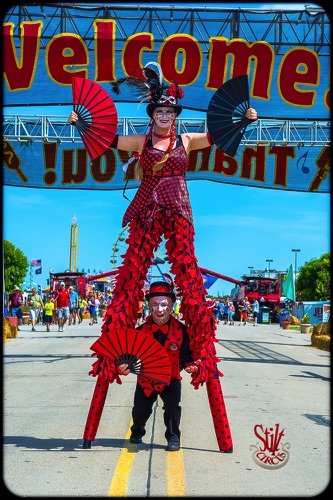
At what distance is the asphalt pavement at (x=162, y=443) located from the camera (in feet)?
15.2

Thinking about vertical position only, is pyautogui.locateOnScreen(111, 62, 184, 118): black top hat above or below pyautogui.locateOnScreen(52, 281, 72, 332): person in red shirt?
above

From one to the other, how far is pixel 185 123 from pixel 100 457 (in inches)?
532

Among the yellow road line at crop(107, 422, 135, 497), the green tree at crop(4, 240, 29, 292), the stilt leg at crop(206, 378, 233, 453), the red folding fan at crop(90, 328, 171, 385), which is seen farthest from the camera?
the green tree at crop(4, 240, 29, 292)

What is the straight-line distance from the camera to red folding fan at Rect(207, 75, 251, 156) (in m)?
6.03

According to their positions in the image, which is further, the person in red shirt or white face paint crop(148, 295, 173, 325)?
the person in red shirt

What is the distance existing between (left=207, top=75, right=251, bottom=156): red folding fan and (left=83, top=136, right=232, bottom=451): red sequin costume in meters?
0.38

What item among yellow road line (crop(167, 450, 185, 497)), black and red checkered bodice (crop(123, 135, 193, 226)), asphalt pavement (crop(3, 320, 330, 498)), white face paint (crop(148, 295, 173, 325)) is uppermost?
black and red checkered bodice (crop(123, 135, 193, 226))

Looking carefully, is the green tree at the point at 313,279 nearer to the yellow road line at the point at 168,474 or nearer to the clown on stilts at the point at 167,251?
the clown on stilts at the point at 167,251

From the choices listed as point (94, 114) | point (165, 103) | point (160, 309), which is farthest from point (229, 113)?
point (160, 309)

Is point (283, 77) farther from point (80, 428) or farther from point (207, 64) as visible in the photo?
point (80, 428)

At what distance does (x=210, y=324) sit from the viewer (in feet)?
19.2

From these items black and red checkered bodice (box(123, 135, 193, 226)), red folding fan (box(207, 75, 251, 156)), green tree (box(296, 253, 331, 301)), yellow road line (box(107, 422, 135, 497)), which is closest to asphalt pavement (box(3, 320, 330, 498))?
yellow road line (box(107, 422, 135, 497))

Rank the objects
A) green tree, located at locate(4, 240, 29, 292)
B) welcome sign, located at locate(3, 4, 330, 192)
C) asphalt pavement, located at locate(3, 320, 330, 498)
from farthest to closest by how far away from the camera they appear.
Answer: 1. green tree, located at locate(4, 240, 29, 292)
2. welcome sign, located at locate(3, 4, 330, 192)
3. asphalt pavement, located at locate(3, 320, 330, 498)

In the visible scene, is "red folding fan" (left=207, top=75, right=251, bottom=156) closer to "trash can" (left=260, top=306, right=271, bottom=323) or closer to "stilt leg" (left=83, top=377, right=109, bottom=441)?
"stilt leg" (left=83, top=377, right=109, bottom=441)
